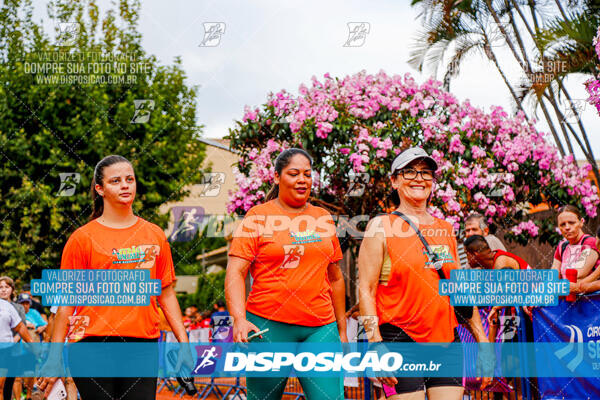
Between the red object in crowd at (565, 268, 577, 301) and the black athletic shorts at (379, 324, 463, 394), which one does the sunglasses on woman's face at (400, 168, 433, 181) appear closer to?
the black athletic shorts at (379, 324, 463, 394)

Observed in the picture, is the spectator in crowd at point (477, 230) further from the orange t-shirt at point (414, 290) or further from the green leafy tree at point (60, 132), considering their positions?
the green leafy tree at point (60, 132)

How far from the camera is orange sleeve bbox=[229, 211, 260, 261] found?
4.26 meters

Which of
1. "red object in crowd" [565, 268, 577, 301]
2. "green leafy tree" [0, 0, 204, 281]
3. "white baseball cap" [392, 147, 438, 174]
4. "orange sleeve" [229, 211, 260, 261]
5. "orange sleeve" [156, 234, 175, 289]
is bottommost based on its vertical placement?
"orange sleeve" [156, 234, 175, 289]

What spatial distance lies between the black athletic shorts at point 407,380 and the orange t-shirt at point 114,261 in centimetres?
129

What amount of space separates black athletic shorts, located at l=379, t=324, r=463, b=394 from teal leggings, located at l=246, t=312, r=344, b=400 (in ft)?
1.41

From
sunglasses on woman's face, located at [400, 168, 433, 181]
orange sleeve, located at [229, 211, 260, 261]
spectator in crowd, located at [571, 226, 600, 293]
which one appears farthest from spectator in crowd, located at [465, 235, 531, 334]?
orange sleeve, located at [229, 211, 260, 261]

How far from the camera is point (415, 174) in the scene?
4176 mm

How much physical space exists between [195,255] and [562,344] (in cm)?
3805

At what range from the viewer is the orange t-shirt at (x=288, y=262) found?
4172 millimetres

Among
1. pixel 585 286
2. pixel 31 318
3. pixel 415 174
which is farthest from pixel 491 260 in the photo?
pixel 31 318

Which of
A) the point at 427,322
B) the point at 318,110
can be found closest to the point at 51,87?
the point at 318,110

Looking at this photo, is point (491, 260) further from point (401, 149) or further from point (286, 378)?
point (286, 378)

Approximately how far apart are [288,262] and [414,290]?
788mm

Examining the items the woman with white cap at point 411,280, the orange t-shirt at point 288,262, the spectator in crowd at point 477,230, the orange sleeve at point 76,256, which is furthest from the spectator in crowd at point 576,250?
the orange sleeve at point 76,256
